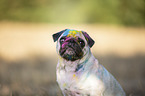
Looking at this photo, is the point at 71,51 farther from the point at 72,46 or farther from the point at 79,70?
the point at 79,70

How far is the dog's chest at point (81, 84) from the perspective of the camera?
2.74 m

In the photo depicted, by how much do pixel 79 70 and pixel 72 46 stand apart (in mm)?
312

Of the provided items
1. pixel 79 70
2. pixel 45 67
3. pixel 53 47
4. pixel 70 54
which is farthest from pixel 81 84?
pixel 53 47

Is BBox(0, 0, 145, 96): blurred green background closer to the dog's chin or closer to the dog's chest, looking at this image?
the dog's chest

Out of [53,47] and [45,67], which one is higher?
[53,47]

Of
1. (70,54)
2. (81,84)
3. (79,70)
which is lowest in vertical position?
(81,84)

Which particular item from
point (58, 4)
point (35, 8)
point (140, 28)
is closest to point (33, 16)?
point (35, 8)

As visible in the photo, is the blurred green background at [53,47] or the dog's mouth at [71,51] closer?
the dog's mouth at [71,51]

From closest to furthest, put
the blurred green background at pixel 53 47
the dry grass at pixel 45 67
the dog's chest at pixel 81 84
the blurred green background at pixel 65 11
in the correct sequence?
1. the dog's chest at pixel 81 84
2. the dry grass at pixel 45 67
3. the blurred green background at pixel 53 47
4. the blurred green background at pixel 65 11

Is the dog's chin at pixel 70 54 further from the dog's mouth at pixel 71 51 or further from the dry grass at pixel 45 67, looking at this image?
the dry grass at pixel 45 67

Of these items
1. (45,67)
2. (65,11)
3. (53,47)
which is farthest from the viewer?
(65,11)

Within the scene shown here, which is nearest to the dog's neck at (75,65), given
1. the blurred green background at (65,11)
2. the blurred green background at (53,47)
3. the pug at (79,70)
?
the pug at (79,70)

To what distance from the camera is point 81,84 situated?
8.98 feet

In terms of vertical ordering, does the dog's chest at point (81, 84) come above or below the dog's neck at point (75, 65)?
below
